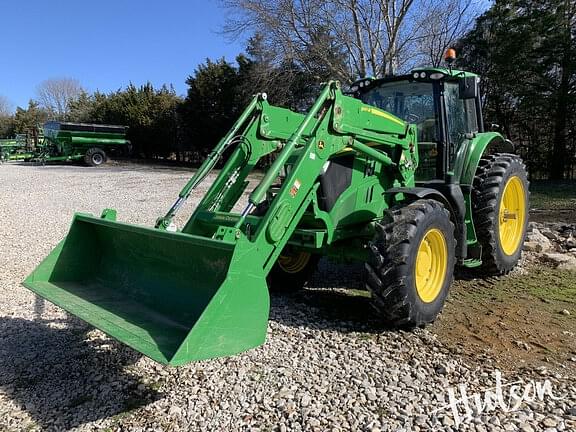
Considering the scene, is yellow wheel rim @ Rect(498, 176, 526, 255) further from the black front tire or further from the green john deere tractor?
the black front tire

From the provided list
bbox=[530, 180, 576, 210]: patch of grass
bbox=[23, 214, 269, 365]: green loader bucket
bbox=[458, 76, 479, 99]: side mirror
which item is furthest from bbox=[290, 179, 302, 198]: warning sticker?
bbox=[530, 180, 576, 210]: patch of grass

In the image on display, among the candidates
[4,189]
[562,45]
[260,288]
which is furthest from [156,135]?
[260,288]

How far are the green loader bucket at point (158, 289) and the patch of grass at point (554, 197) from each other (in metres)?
9.92

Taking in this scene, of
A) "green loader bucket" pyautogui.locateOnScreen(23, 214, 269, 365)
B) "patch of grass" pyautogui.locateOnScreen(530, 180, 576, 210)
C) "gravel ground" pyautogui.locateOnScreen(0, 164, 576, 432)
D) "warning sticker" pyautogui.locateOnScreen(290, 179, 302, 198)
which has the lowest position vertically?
"gravel ground" pyautogui.locateOnScreen(0, 164, 576, 432)

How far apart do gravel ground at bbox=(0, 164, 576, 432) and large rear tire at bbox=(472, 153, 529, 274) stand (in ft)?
5.23

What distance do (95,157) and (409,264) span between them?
23327 millimetres

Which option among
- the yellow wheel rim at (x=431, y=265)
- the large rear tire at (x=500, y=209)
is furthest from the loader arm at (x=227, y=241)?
the large rear tire at (x=500, y=209)

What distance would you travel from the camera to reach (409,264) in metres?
3.93

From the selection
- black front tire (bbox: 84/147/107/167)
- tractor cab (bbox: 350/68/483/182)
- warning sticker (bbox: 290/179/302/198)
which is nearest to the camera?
warning sticker (bbox: 290/179/302/198)

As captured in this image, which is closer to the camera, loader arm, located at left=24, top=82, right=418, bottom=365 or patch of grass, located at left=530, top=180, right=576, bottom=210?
loader arm, located at left=24, top=82, right=418, bottom=365

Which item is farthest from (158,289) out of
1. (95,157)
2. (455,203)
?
(95,157)

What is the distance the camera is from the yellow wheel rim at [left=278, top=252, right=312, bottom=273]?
18.1ft

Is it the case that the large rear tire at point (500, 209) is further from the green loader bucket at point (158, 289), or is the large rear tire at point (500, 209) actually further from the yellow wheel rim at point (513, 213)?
the green loader bucket at point (158, 289)

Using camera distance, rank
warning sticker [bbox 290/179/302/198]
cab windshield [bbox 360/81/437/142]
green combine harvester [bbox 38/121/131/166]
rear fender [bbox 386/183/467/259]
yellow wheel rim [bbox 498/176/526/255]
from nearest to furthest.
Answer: warning sticker [bbox 290/179/302/198] → rear fender [bbox 386/183/467/259] → cab windshield [bbox 360/81/437/142] → yellow wheel rim [bbox 498/176/526/255] → green combine harvester [bbox 38/121/131/166]
